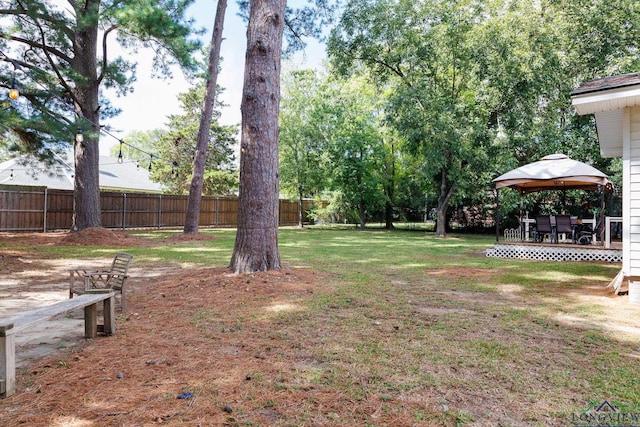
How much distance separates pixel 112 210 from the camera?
1908 centimetres

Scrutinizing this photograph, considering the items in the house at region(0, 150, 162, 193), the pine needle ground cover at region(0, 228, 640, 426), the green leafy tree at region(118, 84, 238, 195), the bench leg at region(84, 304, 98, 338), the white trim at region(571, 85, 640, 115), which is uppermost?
the green leafy tree at region(118, 84, 238, 195)

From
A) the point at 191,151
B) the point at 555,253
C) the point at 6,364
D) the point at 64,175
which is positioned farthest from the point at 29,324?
the point at 191,151

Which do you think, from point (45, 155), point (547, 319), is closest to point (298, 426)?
point (547, 319)

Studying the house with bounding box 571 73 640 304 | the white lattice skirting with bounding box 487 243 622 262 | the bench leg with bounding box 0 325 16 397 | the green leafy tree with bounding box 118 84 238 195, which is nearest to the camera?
the bench leg with bounding box 0 325 16 397

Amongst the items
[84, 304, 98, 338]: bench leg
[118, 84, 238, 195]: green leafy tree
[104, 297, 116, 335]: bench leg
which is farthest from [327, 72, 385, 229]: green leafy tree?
[84, 304, 98, 338]: bench leg

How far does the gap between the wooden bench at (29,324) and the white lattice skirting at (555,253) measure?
413 inches

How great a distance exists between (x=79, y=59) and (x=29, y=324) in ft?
46.1

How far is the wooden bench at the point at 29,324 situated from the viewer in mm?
2422

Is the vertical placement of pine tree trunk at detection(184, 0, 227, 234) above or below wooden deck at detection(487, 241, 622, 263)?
above

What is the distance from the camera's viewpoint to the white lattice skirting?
410 inches

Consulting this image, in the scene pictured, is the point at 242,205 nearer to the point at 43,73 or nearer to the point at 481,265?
the point at 481,265

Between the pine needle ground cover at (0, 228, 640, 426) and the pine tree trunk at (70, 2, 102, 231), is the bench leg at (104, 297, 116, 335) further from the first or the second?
the pine tree trunk at (70, 2, 102, 231)

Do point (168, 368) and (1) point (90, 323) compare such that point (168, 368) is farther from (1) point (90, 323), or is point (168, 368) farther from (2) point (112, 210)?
(2) point (112, 210)

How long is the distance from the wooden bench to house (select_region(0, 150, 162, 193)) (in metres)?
12.1
